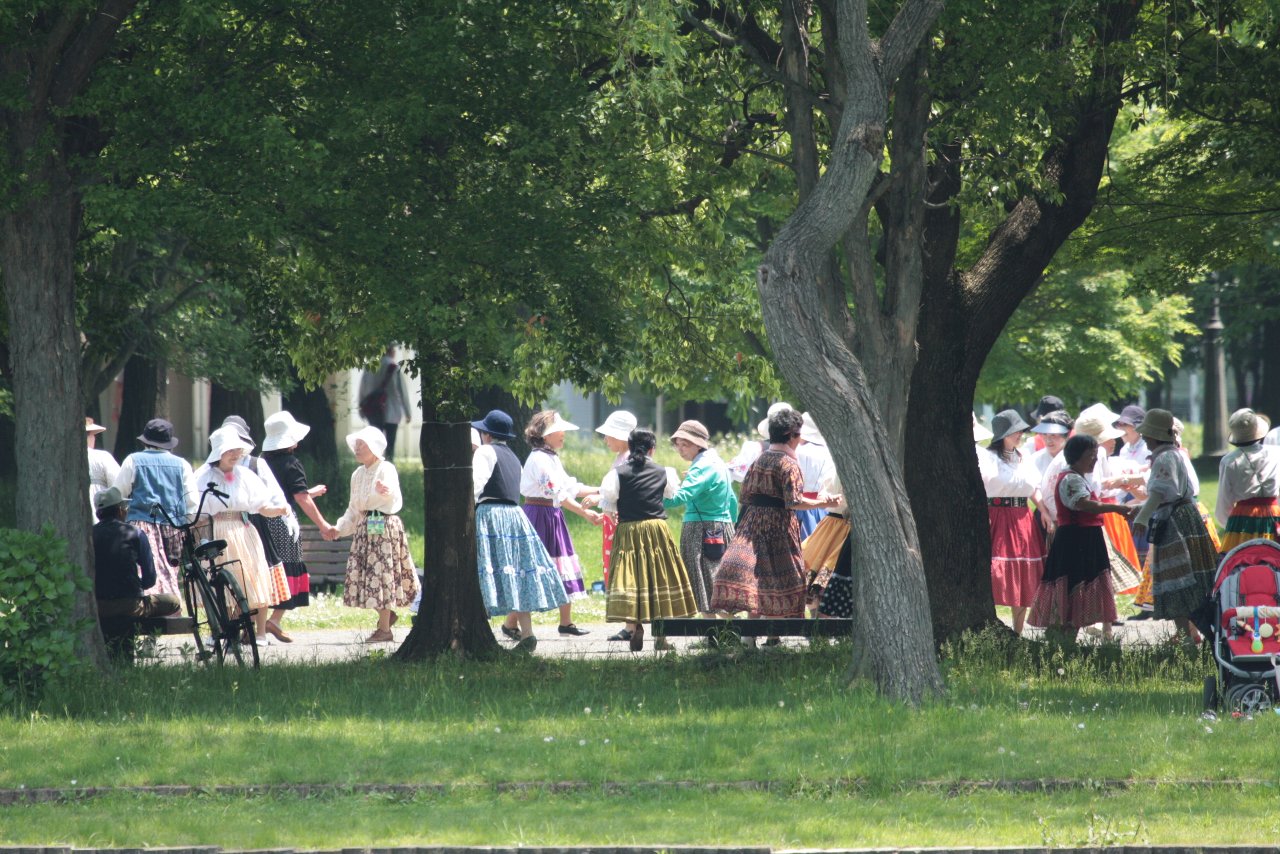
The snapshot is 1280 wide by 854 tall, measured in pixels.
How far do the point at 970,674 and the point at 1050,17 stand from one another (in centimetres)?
450

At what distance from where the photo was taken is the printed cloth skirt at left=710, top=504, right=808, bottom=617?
13.3 meters

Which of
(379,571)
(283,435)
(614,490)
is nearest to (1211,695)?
(614,490)

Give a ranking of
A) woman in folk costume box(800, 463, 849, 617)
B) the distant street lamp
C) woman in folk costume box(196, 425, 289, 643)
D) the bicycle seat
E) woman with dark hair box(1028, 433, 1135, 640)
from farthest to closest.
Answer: the distant street lamp, woman in folk costume box(196, 425, 289, 643), woman in folk costume box(800, 463, 849, 617), woman with dark hair box(1028, 433, 1135, 640), the bicycle seat

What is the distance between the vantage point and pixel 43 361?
1159 centimetres

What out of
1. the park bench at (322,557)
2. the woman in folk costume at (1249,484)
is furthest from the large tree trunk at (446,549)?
the woman in folk costume at (1249,484)

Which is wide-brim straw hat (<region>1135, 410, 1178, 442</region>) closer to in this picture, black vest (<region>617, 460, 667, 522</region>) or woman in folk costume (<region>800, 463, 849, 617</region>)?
woman in folk costume (<region>800, 463, 849, 617</region>)

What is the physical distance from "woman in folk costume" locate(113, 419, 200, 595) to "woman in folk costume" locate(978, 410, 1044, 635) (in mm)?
7053

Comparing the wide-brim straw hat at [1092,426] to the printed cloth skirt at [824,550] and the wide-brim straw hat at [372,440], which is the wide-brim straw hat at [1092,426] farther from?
the wide-brim straw hat at [372,440]

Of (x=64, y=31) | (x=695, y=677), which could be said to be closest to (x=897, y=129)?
(x=695, y=677)

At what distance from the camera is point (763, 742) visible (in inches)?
364

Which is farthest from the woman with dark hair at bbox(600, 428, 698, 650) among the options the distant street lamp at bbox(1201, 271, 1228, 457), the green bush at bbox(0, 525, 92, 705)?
the distant street lamp at bbox(1201, 271, 1228, 457)

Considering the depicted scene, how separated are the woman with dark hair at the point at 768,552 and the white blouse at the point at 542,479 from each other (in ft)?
9.46

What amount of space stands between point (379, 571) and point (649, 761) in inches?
265

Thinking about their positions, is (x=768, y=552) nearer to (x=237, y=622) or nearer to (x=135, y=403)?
(x=237, y=622)
